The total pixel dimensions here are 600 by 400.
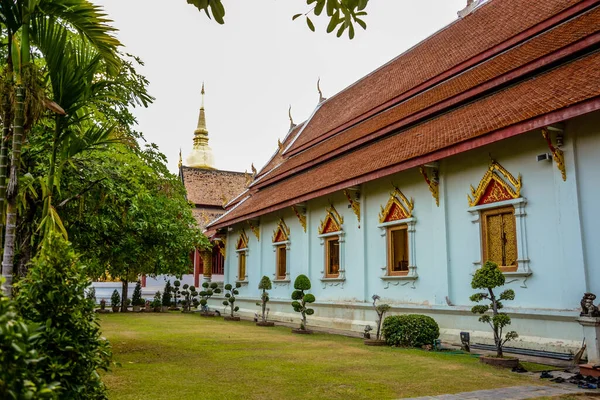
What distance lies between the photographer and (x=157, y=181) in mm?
7758

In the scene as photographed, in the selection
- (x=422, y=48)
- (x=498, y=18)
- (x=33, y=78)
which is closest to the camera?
(x=33, y=78)

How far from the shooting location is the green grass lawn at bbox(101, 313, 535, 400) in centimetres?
550

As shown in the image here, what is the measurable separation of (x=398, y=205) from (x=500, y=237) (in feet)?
9.17

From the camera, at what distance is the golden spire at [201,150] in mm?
44250

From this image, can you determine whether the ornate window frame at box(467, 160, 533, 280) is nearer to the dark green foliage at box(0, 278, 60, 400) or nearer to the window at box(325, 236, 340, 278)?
the window at box(325, 236, 340, 278)

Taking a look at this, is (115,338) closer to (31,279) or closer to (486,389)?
(486,389)

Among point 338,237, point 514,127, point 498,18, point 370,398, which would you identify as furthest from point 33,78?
point 498,18

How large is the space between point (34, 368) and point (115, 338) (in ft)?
29.0

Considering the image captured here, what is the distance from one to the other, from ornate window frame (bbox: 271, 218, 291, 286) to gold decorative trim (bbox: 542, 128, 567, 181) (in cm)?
933

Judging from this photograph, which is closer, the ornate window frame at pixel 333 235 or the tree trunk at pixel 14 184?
the tree trunk at pixel 14 184

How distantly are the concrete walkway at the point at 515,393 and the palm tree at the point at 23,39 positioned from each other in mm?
3970

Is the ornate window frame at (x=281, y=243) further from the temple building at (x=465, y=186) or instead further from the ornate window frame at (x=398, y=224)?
the ornate window frame at (x=398, y=224)

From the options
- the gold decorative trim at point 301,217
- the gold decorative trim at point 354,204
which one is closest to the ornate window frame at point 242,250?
the gold decorative trim at point 301,217

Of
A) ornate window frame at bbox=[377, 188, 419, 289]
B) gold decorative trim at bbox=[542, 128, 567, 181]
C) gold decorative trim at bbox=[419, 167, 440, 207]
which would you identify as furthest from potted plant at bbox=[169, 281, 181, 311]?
gold decorative trim at bbox=[542, 128, 567, 181]
